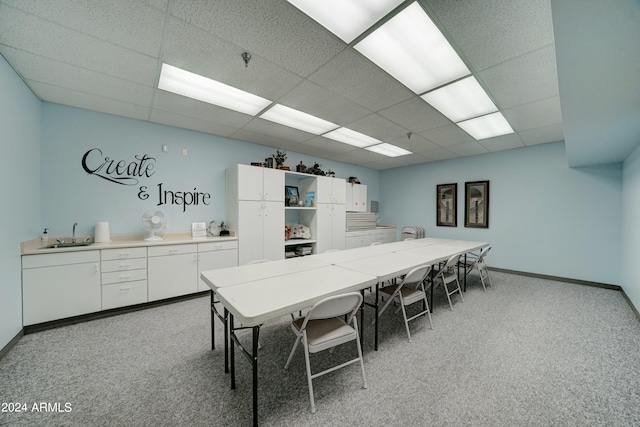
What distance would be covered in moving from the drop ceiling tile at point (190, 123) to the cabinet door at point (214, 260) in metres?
2.04

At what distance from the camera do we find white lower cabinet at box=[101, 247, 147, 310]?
9.09 feet

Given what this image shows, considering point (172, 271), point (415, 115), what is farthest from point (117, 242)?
point (415, 115)

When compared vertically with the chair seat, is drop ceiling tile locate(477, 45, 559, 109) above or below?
above

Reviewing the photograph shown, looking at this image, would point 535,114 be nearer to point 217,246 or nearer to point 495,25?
point 495,25

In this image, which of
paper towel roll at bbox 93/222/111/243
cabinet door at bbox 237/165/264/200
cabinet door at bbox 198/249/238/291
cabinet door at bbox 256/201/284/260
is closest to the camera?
paper towel roll at bbox 93/222/111/243

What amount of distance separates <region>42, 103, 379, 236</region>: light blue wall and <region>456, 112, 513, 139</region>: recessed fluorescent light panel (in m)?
4.02

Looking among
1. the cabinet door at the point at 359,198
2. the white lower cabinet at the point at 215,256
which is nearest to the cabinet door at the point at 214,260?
the white lower cabinet at the point at 215,256

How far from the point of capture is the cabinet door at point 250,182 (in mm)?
3877

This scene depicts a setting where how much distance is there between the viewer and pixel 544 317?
2.85 m

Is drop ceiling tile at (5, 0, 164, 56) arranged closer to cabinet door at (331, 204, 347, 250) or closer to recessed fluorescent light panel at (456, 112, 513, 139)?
recessed fluorescent light panel at (456, 112, 513, 139)

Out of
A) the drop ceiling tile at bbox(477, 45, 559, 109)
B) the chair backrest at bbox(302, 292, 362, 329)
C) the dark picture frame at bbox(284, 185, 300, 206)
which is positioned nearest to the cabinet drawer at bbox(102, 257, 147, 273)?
the dark picture frame at bbox(284, 185, 300, 206)

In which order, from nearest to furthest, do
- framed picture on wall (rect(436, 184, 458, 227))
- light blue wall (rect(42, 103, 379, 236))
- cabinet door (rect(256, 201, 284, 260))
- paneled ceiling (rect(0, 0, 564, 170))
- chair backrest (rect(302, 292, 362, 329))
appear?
chair backrest (rect(302, 292, 362, 329)), paneled ceiling (rect(0, 0, 564, 170)), light blue wall (rect(42, 103, 379, 236)), cabinet door (rect(256, 201, 284, 260)), framed picture on wall (rect(436, 184, 458, 227))

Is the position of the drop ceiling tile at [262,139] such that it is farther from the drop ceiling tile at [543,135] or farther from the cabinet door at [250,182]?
the drop ceiling tile at [543,135]

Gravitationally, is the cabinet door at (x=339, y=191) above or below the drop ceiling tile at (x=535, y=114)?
below
